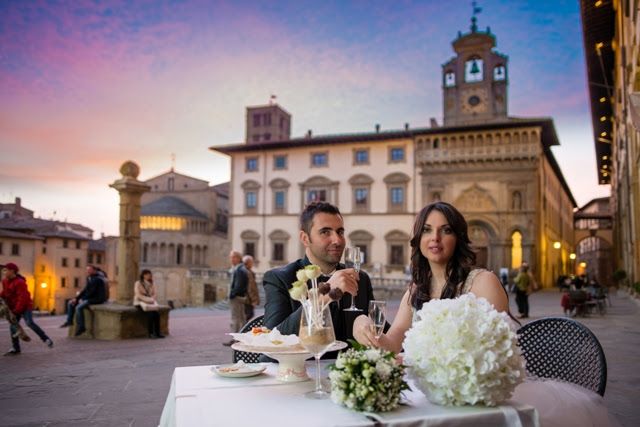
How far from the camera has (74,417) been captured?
5.25 metres

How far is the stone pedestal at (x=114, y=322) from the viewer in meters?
11.3

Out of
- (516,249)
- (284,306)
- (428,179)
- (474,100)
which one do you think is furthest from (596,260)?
(284,306)

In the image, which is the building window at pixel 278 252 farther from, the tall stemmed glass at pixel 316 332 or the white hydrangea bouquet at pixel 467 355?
the white hydrangea bouquet at pixel 467 355

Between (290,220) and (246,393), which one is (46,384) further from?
(290,220)

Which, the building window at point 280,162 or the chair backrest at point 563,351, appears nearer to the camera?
the chair backrest at point 563,351

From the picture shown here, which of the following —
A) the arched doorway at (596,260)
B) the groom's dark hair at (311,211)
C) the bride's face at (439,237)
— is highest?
the groom's dark hair at (311,211)

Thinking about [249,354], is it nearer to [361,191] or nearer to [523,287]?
[523,287]

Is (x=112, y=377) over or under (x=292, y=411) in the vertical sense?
under

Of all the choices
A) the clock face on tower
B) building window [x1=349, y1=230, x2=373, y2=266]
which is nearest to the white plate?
building window [x1=349, y1=230, x2=373, y2=266]

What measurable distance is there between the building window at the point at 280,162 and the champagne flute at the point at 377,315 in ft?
132

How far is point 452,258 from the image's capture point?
325 centimetres

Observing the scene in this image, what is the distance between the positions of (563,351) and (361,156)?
123ft

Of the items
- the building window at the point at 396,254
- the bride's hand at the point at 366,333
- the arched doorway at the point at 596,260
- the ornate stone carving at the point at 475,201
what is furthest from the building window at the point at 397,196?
the bride's hand at the point at 366,333

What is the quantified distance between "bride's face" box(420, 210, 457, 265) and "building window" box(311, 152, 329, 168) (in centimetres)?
3826
